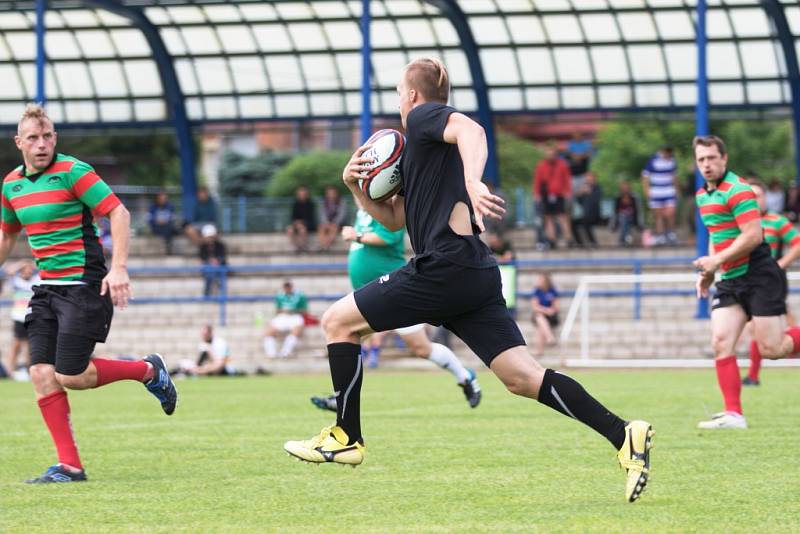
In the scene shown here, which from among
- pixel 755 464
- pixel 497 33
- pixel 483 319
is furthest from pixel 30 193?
pixel 497 33

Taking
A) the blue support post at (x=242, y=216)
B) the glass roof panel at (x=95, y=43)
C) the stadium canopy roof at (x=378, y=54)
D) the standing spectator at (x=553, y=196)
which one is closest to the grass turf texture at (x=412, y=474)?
the standing spectator at (x=553, y=196)

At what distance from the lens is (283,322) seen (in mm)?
23688

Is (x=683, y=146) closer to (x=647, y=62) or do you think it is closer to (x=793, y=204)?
(x=647, y=62)

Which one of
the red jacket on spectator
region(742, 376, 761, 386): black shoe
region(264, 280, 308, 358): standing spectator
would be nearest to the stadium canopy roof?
the red jacket on spectator

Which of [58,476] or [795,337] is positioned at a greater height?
[795,337]

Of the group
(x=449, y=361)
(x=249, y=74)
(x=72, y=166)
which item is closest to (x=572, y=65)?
(x=249, y=74)

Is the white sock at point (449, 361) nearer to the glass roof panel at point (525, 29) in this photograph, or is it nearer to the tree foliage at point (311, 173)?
the glass roof panel at point (525, 29)

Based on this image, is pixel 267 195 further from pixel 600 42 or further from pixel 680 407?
pixel 680 407

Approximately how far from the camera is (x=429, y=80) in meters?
6.32

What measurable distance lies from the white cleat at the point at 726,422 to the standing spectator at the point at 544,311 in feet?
40.1

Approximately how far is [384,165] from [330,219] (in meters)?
22.7

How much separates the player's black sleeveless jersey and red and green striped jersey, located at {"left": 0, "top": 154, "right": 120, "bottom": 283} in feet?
6.44

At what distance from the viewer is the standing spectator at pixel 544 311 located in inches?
882

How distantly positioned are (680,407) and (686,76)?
19.1 meters
